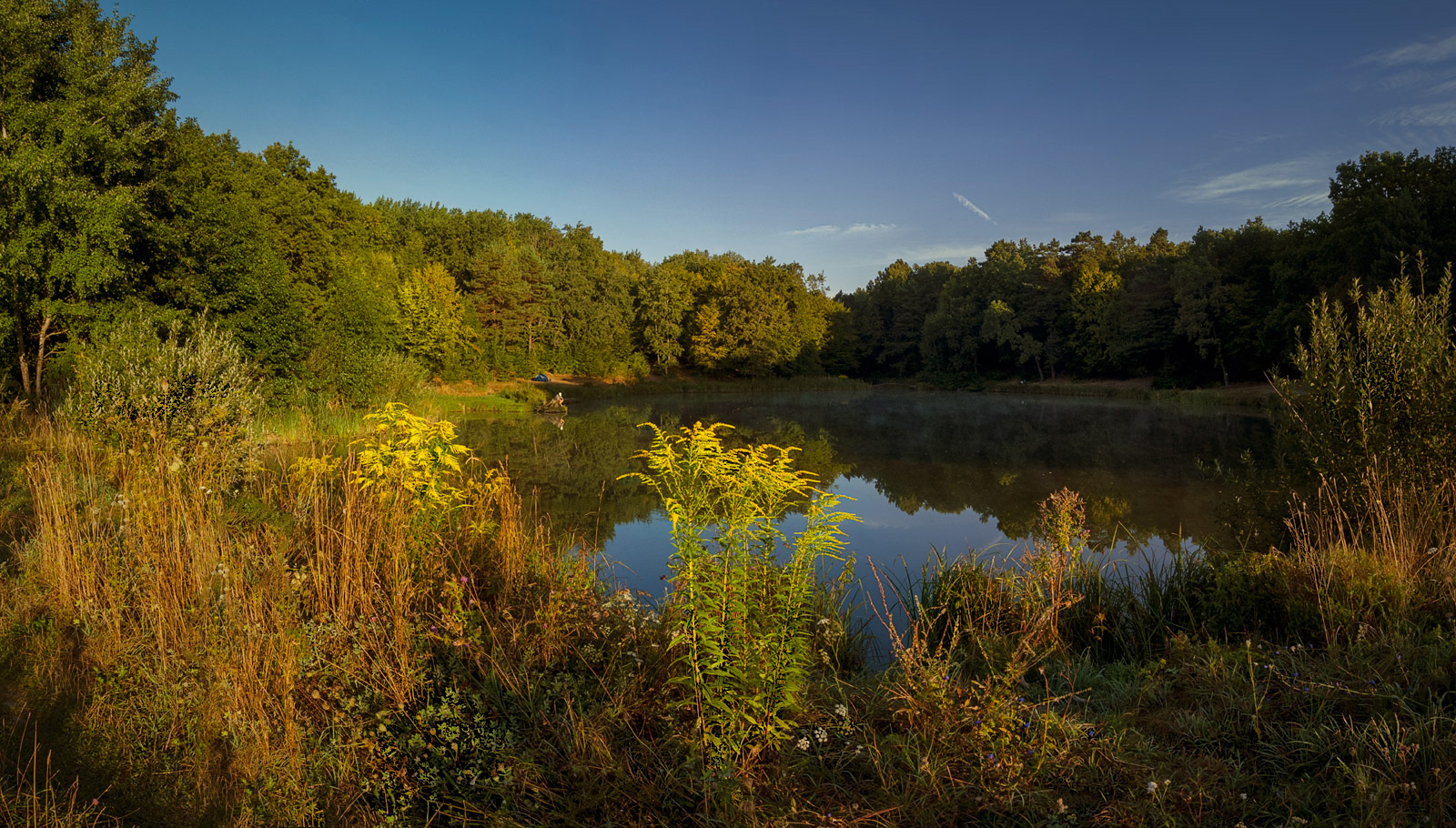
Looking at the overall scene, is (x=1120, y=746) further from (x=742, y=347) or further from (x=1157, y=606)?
(x=742, y=347)

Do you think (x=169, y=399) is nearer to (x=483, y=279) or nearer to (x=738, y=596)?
(x=738, y=596)

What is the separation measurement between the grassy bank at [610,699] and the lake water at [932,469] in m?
2.45

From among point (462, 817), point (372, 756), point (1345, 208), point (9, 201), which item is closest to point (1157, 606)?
point (462, 817)

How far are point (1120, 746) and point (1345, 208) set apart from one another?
1504 inches

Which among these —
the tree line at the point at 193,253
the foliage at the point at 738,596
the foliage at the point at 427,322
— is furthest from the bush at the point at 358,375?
the foliage at the point at 738,596

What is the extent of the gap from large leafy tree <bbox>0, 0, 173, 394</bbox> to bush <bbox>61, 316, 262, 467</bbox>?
439cm

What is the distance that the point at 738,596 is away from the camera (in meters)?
2.87

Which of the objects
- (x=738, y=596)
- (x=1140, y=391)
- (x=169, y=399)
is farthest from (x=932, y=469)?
(x=1140, y=391)

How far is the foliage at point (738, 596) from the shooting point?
2711 millimetres

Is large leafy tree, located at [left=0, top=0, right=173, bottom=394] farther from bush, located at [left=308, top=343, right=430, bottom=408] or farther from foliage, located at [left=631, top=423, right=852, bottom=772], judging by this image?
foliage, located at [left=631, top=423, right=852, bottom=772]

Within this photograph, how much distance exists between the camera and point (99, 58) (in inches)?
591

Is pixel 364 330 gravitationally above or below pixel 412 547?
above

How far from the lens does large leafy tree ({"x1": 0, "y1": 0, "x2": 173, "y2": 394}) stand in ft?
41.0

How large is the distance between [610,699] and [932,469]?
514 inches
